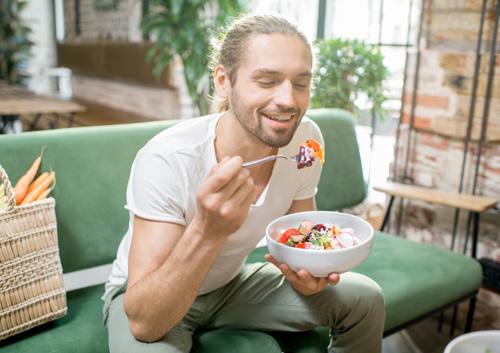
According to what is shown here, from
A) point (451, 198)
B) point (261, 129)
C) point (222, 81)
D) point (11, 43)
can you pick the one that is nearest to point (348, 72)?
point (451, 198)

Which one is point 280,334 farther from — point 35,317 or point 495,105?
point 495,105

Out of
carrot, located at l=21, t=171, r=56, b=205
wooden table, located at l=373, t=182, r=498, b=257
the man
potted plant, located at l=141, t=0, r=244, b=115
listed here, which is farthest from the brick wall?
carrot, located at l=21, t=171, r=56, b=205

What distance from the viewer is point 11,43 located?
23.3 feet

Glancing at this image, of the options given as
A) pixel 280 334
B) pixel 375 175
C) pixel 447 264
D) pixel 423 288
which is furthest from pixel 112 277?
pixel 375 175

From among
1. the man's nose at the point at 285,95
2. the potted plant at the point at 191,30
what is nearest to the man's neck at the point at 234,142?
the man's nose at the point at 285,95

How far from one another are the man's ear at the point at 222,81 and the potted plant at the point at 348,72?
52.4 inches

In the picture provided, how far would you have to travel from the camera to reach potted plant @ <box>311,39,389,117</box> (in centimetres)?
251

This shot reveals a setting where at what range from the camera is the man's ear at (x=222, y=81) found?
4.08 feet

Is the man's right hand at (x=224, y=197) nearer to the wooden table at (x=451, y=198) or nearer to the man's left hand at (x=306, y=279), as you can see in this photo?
the man's left hand at (x=306, y=279)

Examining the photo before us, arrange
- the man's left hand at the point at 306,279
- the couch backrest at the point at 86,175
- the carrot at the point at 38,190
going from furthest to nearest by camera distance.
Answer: the couch backrest at the point at 86,175
the carrot at the point at 38,190
the man's left hand at the point at 306,279

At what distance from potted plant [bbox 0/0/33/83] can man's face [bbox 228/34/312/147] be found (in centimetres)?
683

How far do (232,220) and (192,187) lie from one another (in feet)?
0.90

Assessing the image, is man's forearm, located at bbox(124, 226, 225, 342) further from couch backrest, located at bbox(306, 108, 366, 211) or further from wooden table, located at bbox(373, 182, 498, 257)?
wooden table, located at bbox(373, 182, 498, 257)

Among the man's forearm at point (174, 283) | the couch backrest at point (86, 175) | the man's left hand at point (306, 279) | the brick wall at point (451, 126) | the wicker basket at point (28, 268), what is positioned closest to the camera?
the man's forearm at point (174, 283)
